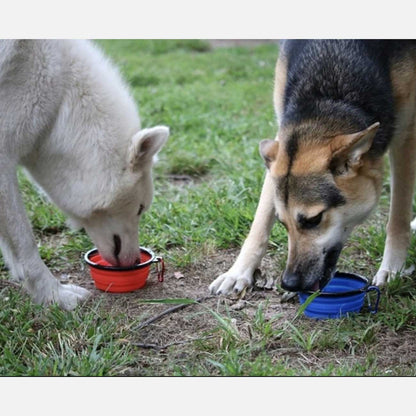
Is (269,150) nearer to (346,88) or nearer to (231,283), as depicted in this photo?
(346,88)

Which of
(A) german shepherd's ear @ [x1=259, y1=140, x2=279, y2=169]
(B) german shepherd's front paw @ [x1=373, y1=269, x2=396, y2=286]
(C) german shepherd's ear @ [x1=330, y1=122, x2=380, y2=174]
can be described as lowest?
(B) german shepherd's front paw @ [x1=373, y1=269, x2=396, y2=286]

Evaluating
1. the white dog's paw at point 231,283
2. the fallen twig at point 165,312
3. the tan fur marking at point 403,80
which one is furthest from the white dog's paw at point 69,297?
→ the tan fur marking at point 403,80

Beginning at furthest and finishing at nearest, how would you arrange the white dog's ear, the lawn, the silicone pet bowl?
the silicone pet bowl < the white dog's ear < the lawn

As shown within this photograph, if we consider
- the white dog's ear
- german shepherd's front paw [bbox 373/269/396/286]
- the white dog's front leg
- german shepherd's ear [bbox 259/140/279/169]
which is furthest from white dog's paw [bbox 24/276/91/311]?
german shepherd's front paw [bbox 373/269/396/286]

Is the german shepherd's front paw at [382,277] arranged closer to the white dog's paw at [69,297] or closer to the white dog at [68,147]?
the white dog at [68,147]

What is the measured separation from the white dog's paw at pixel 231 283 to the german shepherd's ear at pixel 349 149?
1135mm

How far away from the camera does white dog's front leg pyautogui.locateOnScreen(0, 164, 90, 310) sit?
4.27 meters

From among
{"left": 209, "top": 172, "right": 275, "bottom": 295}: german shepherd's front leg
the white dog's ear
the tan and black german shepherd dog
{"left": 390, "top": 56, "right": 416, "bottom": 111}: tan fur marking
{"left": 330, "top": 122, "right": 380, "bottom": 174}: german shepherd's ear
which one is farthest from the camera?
{"left": 209, "top": 172, "right": 275, "bottom": 295}: german shepherd's front leg

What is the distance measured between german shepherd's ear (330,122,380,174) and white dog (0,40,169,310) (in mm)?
1118

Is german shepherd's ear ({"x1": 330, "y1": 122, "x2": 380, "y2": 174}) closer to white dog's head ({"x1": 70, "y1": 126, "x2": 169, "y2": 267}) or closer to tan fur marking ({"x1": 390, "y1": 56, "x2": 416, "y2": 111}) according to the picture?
tan fur marking ({"x1": 390, "y1": 56, "x2": 416, "y2": 111})

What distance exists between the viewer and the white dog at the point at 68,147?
A: 4191mm

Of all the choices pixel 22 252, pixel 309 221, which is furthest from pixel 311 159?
pixel 22 252

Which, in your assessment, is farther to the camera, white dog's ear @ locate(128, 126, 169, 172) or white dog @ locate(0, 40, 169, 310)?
white dog's ear @ locate(128, 126, 169, 172)

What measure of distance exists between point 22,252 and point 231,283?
1450 mm
